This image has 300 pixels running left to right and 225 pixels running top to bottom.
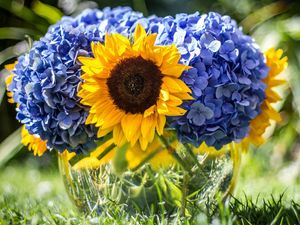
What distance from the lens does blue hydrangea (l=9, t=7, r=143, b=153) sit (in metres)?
1.37

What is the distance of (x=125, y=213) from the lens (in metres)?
1.42

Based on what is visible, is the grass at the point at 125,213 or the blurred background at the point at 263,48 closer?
the grass at the point at 125,213

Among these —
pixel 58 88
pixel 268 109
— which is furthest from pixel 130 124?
pixel 268 109

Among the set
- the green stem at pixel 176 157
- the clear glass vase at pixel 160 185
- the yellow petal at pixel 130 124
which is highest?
the yellow petal at pixel 130 124

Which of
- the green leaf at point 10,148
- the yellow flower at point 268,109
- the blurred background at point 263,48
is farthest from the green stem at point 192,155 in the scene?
the green leaf at point 10,148

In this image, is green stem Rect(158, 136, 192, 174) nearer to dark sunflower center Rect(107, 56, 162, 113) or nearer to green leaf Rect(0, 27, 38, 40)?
dark sunflower center Rect(107, 56, 162, 113)

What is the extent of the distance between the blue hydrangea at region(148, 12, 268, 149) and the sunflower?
0.15 ft

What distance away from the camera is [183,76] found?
4.43 ft

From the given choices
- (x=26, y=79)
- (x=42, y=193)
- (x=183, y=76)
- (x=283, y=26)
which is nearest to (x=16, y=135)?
(x=42, y=193)

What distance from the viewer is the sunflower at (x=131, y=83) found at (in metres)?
1.32

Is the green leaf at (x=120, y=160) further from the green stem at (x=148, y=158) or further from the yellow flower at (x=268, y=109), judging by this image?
the yellow flower at (x=268, y=109)

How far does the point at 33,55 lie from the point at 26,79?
5 centimetres

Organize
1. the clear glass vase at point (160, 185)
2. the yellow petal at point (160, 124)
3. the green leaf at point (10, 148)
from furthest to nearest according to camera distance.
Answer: the green leaf at point (10, 148), the clear glass vase at point (160, 185), the yellow petal at point (160, 124)

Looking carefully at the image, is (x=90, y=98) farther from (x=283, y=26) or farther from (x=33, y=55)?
(x=283, y=26)
